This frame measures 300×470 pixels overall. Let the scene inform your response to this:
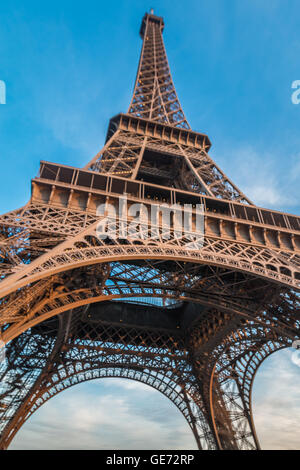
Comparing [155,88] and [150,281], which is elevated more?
[155,88]

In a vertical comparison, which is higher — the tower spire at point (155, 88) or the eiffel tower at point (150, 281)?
the tower spire at point (155, 88)

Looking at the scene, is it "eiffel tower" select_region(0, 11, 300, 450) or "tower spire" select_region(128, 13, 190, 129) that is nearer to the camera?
"eiffel tower" select_region(0, 11, 300, 450)

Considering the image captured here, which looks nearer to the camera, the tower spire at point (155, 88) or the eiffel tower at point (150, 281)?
the eiffel tower at point (150, 281)
